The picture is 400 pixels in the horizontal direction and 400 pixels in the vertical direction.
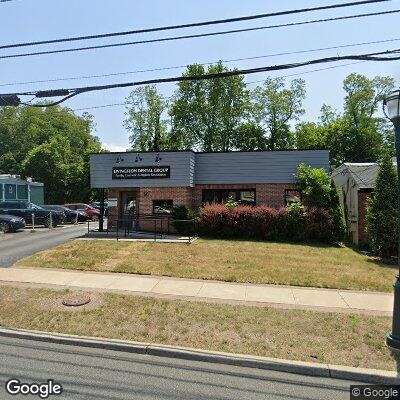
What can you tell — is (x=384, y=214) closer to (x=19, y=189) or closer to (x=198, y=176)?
(x=198, y=176)

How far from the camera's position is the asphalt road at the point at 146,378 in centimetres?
480

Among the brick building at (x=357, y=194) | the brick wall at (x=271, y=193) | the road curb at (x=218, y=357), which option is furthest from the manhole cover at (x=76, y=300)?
the brick building at (x=357, y=194)

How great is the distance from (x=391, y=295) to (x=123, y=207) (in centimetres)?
1476

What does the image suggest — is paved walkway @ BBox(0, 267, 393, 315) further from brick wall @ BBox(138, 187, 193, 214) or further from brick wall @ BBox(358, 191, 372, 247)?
brick wall @ BBox(358, 191, 372, 247)

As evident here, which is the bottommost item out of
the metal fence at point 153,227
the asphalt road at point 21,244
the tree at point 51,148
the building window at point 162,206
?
the asphalt road at point 21,244

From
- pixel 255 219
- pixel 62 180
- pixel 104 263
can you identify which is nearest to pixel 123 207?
pixel 255 219

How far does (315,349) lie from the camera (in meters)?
6.13

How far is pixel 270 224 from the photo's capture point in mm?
17359

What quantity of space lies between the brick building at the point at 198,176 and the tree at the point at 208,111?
2988 centimetres

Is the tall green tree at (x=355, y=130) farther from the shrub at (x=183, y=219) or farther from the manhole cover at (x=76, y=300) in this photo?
the manhole cover at (x=76, y=300)

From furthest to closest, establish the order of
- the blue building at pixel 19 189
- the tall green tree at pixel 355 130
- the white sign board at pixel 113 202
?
the tall green tree at pixel 355 130 → the blue building at pixel 19 189 → the white sign board at pixel 113 202

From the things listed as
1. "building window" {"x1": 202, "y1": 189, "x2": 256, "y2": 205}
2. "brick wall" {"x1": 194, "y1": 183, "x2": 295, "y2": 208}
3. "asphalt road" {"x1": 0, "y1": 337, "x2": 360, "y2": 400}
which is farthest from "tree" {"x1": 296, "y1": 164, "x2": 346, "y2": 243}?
"asphalt road" {"x1": 0, "y1": 337, "x2": 360, "y2": 400}

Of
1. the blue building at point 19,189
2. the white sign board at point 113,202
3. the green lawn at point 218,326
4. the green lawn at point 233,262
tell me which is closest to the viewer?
the green lawn at point 218,326

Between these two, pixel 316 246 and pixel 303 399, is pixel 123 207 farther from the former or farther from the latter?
pixel 303 399
